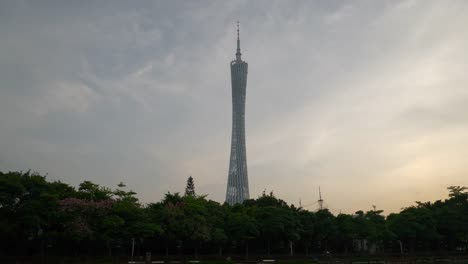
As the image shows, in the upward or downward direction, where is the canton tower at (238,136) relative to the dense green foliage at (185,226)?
upward

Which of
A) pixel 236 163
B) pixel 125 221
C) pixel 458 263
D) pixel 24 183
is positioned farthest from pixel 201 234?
pixel 236 163

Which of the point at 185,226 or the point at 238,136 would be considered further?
the point at 238,136

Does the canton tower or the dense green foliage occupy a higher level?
the canton tower

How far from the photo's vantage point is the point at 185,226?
125ft

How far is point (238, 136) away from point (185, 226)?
3889cm

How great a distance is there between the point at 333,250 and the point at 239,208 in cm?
1194

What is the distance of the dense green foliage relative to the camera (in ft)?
105

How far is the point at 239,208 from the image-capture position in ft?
161

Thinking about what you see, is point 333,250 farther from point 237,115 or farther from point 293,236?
point 237,115

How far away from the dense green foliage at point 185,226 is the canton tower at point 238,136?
16.5 meters

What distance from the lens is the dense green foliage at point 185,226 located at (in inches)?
1260

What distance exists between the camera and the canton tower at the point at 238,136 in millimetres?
75750

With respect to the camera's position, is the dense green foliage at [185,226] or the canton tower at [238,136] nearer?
the dense green foliage at [185,226]

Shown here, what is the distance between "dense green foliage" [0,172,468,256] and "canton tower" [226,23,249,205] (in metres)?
16.5
